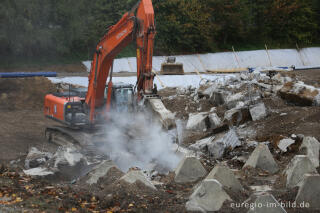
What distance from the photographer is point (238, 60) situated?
36.4m

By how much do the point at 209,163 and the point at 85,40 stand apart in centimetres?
2318

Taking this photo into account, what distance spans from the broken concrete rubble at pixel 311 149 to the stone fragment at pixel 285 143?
56cm

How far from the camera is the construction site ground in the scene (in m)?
6.66

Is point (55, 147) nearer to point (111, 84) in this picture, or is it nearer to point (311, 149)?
point (111, 84)

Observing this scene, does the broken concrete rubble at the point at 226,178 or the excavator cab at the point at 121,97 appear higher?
the excavator cab at the point at 121,97

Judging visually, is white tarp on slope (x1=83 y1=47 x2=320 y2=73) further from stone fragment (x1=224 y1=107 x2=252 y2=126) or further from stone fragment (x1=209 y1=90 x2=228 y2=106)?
stone fragment (x1=224 y1=107 x2=252 y2=126)

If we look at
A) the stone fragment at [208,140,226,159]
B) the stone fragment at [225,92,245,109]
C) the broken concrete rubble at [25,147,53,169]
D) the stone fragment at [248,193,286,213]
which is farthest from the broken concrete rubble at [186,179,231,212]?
the stone fragment at [225,92,245,109]

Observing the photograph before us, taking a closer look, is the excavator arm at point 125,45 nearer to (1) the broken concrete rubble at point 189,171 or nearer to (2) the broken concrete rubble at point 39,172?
(1) the broken concrete rubble at point 189,171

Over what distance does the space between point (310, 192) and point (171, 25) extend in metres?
30.8

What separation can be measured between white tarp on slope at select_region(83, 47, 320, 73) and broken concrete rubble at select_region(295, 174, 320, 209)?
2498 centimetres

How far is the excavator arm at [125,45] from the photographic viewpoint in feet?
34.2

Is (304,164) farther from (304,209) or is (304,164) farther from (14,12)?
(14,12)

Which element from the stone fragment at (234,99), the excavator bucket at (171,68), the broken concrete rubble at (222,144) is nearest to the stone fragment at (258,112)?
the stone fragment at (234,99)

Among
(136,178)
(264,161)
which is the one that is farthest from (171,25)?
(136,178)
